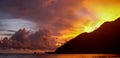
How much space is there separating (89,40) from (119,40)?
31.5 feet

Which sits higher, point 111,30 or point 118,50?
point 111,30

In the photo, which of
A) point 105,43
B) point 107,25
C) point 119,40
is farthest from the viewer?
point 107,25

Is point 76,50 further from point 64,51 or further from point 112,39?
point 112,39

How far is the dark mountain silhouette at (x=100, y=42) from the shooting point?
347ft

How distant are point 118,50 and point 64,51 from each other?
68.4 ft

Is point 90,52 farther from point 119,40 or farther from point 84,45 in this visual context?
point 119,40

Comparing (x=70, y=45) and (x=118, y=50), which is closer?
(x=118, y=50)

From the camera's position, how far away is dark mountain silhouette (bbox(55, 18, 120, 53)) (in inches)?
4166

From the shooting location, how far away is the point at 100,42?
364ft

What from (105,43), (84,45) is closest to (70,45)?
(84,45)

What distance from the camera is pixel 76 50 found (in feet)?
384

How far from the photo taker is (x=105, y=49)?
11494cm

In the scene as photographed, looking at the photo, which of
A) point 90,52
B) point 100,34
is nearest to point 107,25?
point 100,34

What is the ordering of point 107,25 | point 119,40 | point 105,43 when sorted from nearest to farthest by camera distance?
1. point 119,40
2. point 105,43
3. point 107,25
